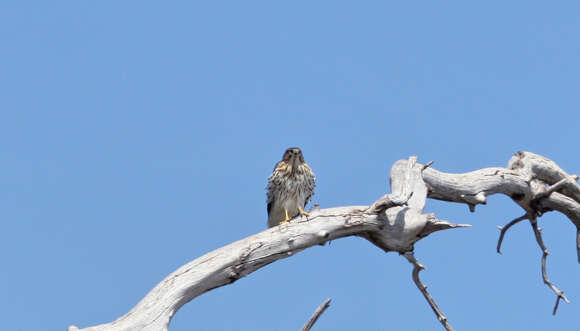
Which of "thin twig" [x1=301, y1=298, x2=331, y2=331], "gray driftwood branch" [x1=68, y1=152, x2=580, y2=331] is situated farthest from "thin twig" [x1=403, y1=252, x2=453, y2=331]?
"thin twig" [x1=301, y1=298, x2=331, y2=331]

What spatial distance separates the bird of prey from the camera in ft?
24.9

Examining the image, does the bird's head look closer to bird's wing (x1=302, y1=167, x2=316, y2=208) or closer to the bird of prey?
the bird of prey

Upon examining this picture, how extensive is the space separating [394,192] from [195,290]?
5.63 feet

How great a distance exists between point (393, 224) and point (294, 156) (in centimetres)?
192

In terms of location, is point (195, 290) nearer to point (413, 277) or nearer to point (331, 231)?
point (331, 231)

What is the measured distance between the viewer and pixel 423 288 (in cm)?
613

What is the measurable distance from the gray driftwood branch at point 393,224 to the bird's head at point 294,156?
1533 mm

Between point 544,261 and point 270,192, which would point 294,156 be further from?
point 544,261

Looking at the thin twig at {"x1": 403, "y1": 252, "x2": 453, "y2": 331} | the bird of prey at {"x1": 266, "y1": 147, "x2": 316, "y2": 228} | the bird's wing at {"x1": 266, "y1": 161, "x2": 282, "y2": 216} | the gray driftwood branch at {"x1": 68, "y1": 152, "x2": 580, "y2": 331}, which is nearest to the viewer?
the gray driftwood branch at {"x1": 68, "y1": 152, "x2": 580, "y2": 331}

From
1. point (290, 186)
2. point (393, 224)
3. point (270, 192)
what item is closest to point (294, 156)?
point (290, 186)

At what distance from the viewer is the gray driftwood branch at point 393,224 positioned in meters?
5.03

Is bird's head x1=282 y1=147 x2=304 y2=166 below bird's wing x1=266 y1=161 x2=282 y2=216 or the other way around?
the other way around

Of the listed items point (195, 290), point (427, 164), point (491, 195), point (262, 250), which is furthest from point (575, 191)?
point (195, 290)

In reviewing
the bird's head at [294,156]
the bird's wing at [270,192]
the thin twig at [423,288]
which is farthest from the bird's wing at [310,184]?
the thin twig at [423,288]
